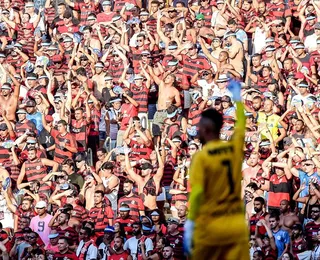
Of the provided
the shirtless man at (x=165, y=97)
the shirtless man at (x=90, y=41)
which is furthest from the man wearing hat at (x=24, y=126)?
the shirtless man at (x=165, y=97)

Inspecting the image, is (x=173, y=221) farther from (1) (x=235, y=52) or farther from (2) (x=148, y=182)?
(1) (x=235, y=52)

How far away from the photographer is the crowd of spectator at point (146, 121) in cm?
1498

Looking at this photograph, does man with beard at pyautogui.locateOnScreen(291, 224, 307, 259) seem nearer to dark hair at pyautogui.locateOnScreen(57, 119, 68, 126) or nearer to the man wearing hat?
dark hair at pyautogui.locateOnScreen(57, 119, 68, 126)

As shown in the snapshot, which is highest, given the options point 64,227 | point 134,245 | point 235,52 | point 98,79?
point 235,52

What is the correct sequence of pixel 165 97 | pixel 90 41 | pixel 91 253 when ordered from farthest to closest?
pixel 90 41 < pixel 165 97 < pixel 91 253

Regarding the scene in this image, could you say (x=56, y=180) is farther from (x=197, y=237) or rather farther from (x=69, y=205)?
(x=197, y=237)

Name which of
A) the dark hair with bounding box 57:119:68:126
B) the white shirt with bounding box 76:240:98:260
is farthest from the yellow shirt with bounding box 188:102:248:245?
the dark hair with bounding box 57:119:68:126

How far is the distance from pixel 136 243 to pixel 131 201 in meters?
1.25

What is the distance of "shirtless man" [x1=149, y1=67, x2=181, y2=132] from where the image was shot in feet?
57.5

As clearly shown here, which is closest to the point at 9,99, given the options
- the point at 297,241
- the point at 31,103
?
the point at 31,103

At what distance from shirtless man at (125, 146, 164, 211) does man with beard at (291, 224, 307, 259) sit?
9.14ft

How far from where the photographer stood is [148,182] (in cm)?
1623

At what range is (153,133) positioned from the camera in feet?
57.1

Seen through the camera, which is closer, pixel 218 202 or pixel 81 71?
pixel 218 202
